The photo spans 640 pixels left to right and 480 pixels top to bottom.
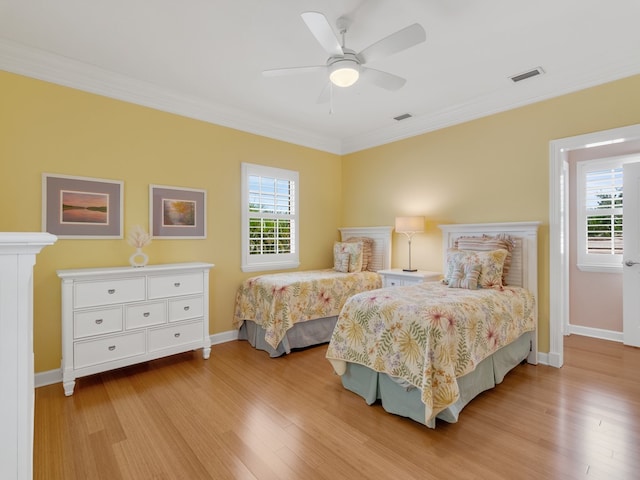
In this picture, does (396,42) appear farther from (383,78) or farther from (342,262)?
(342,262)

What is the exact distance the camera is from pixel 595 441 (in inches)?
77.9

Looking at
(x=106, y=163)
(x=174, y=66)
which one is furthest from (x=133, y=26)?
(x=106, y=163)

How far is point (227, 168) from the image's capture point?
4000 mm

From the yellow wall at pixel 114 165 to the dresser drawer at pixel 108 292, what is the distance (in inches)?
16.6

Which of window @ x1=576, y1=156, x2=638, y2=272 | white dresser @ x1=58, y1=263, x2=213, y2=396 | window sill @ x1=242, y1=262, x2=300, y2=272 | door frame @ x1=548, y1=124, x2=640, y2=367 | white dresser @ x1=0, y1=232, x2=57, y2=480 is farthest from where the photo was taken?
window sill @ x1=242, y1=262, x2=300, y2=272

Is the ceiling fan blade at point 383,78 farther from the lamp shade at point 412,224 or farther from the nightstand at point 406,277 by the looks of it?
the nightstand at point 406,277

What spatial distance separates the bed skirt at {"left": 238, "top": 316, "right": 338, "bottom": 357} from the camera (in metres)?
3.51

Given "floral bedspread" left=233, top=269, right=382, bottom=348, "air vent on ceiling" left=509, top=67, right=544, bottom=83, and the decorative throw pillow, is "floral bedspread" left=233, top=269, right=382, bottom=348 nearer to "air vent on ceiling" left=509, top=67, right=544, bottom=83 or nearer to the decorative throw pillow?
the decorative throw pillow

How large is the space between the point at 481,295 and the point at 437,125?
2.32 metres

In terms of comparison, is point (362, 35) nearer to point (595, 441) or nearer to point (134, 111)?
point (134, 111)

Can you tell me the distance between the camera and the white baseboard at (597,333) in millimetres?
3807

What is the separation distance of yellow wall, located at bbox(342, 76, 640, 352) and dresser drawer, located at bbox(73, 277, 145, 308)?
125 inches

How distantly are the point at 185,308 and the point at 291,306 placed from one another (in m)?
1.05

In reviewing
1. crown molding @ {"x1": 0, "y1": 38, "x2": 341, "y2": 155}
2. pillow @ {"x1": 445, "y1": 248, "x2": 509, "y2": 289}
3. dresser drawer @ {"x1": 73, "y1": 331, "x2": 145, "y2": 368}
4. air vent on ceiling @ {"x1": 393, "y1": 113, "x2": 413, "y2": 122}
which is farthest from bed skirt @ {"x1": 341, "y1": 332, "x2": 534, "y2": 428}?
crown molding @ {"x1": 0, "y1": 38, "x2": 341, "y2": 155}
